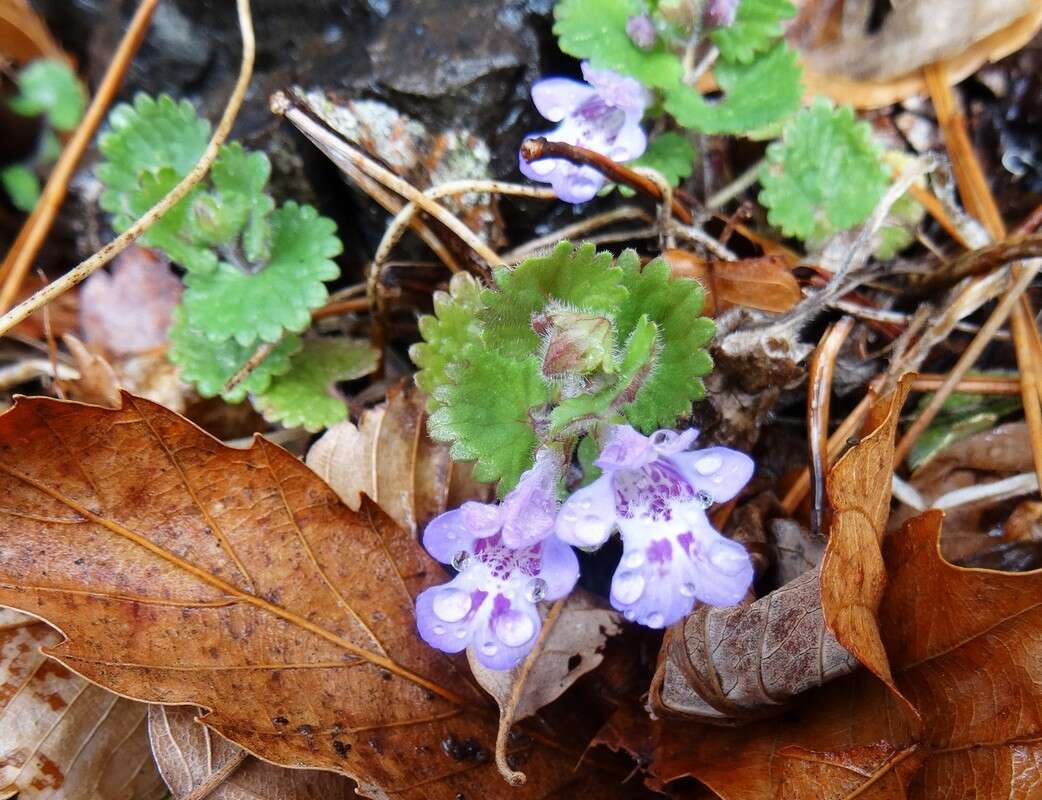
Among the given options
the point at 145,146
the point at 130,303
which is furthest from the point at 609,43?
the point at 130,303

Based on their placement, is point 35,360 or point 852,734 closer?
point 852,734

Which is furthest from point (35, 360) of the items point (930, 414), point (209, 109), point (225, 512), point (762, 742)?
point (930, 414)

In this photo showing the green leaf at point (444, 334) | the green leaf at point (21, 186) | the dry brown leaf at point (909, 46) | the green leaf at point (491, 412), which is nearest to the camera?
the green leaf at point (491, 412)

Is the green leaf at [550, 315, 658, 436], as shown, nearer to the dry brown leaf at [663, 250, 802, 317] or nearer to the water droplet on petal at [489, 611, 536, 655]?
the water droplet on petal at [489, 611, 536, 655]

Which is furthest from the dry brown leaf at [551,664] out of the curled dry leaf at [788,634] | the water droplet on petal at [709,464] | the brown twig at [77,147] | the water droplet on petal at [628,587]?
the brown twig at [77,147]

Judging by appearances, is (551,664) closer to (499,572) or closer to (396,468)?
(499,572)

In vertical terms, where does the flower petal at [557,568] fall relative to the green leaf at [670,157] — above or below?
below

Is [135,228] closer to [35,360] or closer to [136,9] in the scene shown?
[35,360]

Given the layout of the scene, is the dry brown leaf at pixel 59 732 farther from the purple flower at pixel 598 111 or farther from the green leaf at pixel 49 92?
the green leaf at pixel 49 92

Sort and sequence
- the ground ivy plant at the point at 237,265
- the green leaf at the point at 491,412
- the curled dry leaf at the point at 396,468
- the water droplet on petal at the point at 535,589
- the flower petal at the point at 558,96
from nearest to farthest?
the water droplet on petal at the point at 535,589 < the green leaf at the point at 491,412 < the curled dry leaf at the point at 396,468 < the flower petal at the point at 558,96 < the ground ivy plant at the point at 237,265
